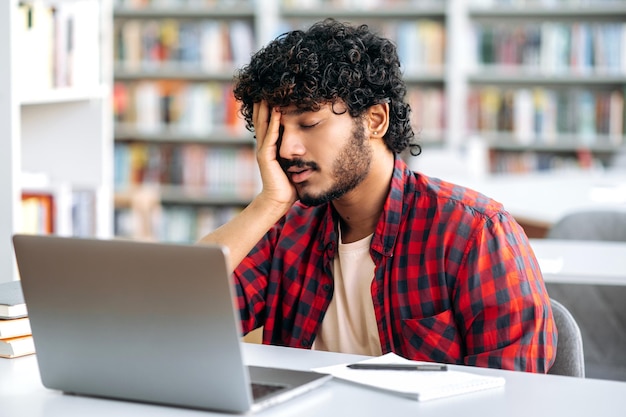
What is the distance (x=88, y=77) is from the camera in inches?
117

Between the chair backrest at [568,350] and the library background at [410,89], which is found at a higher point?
the library background at [410,89]

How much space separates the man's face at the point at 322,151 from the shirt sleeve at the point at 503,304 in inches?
11.8

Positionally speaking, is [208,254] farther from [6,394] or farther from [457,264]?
[457,264]

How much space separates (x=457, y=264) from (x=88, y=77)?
1731 mm

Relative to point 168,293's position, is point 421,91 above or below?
above

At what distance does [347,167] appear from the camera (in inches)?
70.5

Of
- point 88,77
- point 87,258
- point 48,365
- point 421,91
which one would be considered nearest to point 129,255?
point 87,258

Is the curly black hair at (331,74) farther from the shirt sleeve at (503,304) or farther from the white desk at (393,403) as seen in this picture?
the white desk at (393,403)

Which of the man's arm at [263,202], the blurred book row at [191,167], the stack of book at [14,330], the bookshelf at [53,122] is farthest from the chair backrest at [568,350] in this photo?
the blurred book row at [191,167]

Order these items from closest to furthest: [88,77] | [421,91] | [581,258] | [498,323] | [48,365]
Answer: [48,365] → [498,323] → [581,258] → [88,77] → [421,91]

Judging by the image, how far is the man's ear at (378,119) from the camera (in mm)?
1864

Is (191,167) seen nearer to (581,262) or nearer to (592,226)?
(592,226)

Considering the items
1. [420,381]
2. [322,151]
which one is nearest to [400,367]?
[420,381]

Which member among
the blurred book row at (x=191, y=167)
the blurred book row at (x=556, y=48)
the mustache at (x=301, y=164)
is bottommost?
the blurred book row at (x=191, y=167)
